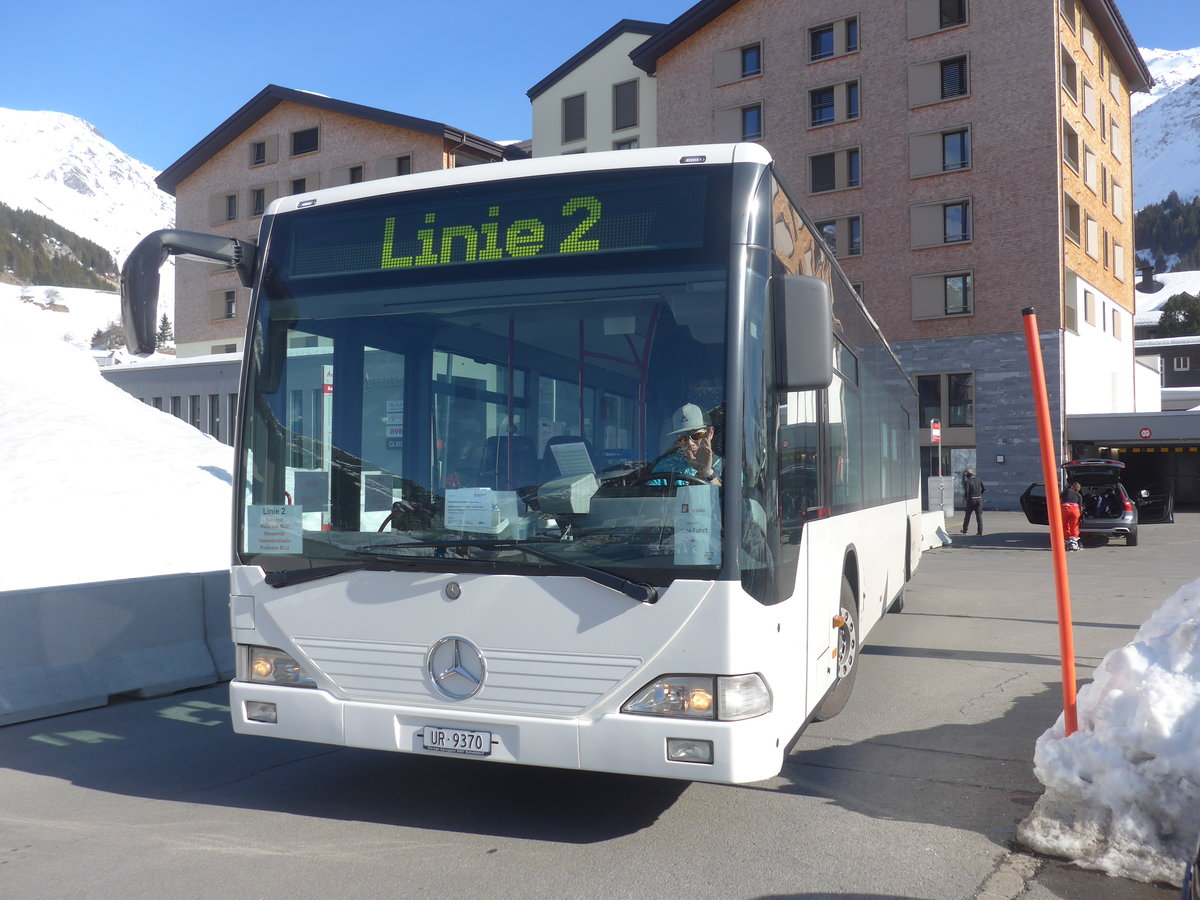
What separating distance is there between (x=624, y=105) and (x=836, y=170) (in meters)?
11.1

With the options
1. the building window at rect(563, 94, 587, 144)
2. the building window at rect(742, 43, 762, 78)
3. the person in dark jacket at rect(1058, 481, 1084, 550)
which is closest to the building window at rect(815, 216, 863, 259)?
the building window at rect(742, 43, 762, 78)

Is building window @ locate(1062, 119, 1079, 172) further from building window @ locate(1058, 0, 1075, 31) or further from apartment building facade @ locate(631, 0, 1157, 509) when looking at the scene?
building window @ locate(1058, 0, 1075, 31)

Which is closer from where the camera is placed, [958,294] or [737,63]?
[958,294]

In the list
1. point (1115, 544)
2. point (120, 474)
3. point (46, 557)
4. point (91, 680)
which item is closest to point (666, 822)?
point (91, 680)

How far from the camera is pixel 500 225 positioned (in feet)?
16.9

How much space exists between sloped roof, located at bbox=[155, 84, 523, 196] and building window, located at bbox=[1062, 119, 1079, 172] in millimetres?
21074

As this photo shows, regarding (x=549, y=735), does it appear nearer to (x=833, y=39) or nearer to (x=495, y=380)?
(x=495, y=380)

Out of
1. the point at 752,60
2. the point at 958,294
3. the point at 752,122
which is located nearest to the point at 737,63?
the point at 752,60

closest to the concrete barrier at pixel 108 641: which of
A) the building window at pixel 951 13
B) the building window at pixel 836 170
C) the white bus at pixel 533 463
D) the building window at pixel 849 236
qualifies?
the white bus at pixel 533 463

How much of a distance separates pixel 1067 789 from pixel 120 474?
16.4 m

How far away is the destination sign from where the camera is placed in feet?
16.2

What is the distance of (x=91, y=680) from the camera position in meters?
8.05

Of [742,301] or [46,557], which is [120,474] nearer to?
[46,557]

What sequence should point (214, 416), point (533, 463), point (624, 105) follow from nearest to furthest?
point (533, 463)
point (214, 416)
point (624, 105)
